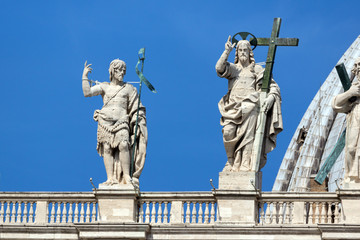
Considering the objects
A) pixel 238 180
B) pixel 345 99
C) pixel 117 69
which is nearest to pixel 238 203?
pixel 238 180

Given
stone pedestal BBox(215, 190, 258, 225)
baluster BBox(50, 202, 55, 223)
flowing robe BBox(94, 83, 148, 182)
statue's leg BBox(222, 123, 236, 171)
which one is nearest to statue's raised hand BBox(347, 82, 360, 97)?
statue's leg BBox(222, 123, 236, 171)

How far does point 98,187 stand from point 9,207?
2.71 m

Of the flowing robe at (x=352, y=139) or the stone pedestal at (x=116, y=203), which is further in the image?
the stone pedestal at (x=116, y=203)

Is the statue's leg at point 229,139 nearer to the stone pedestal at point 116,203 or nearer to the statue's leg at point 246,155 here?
the statue's leg at point 246,155

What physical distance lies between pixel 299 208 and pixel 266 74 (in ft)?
14.2

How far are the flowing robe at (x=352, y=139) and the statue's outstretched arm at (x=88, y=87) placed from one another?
713cm

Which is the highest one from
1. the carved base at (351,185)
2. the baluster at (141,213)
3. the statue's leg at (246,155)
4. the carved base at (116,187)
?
the statue's leg at (246,155)

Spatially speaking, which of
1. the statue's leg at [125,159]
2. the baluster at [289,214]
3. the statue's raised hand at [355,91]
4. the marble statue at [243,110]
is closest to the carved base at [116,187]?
the statue's leg at [125,159]

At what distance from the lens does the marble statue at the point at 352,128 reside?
46.3 meters

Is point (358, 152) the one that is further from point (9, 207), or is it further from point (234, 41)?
point (9, 207)

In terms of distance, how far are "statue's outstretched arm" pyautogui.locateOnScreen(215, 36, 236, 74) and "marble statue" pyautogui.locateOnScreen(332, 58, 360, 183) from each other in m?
3.47

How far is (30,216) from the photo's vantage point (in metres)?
47.3

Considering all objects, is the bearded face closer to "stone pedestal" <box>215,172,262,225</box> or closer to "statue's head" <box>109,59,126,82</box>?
"statue's head" <box>109,59,126,82</box>

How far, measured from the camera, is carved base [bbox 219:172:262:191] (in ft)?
153
